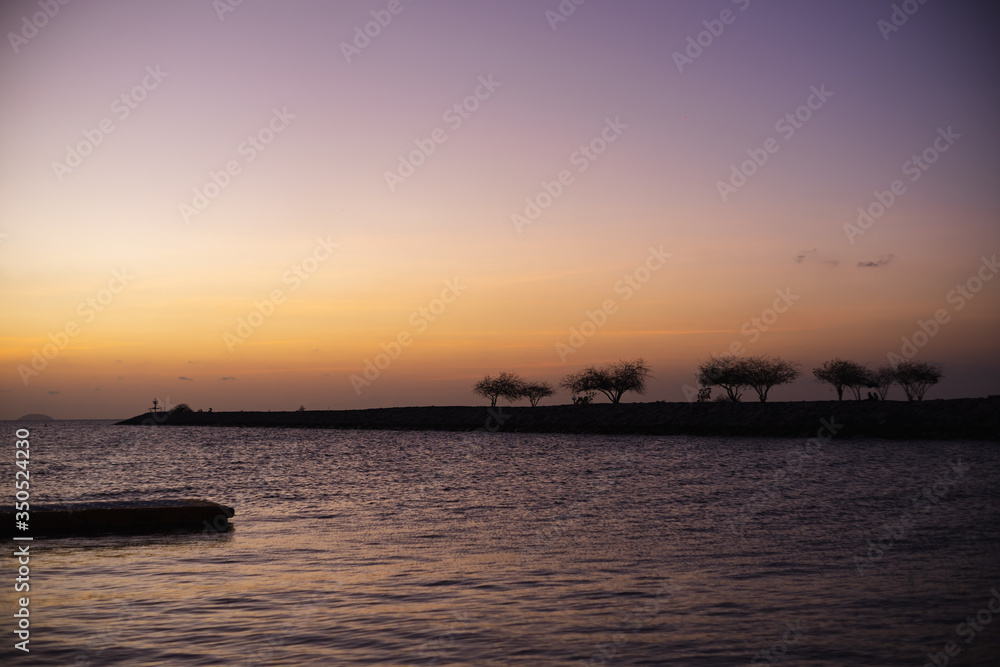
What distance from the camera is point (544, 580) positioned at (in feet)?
55.9

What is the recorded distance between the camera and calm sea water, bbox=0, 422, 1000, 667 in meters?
12.2

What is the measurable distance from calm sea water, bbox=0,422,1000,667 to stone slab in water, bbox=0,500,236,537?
1106mm

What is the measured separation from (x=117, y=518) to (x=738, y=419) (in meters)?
89.5

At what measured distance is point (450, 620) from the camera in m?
13.7

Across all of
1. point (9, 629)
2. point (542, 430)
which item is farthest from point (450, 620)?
point (542, 430)

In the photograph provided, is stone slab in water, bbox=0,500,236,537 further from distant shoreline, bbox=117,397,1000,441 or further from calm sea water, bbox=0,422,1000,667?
distant shoreline, bbox=117,397,1000,441

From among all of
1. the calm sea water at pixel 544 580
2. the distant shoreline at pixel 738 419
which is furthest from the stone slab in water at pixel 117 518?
the distant shoreline at pixel 738 419

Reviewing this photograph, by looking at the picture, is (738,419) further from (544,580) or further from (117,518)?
(544,580)

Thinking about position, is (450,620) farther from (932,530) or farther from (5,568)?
(932,530)

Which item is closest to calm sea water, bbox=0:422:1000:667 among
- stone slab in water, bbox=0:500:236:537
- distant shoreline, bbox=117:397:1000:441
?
stone slab in water, bbox=0:500:236:537

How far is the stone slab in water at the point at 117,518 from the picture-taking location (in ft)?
78.9

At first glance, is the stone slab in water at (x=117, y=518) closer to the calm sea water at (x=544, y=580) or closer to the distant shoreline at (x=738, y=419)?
the calm sea water at (x=544, y=580)

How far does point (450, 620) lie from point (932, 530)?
17.2 m

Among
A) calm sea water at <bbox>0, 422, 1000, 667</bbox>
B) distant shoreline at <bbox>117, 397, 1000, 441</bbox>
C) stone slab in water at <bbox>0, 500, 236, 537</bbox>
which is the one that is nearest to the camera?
calm sea water at <bbox>0, 422, 1000, 667</bbox>
